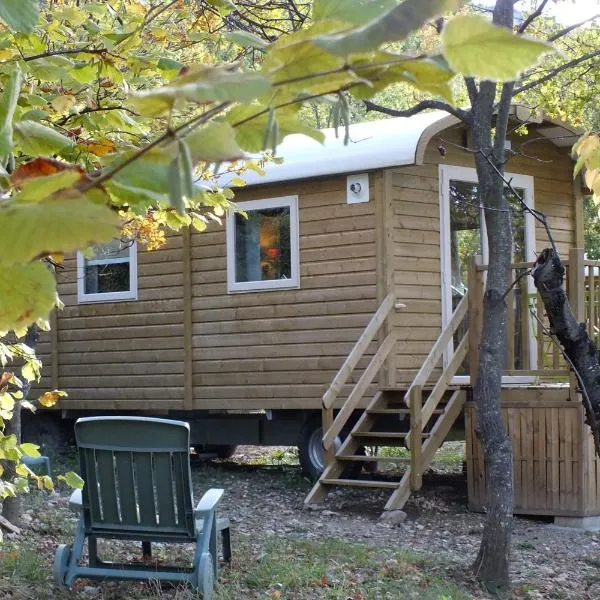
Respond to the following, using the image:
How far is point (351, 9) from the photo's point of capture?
0.88 m

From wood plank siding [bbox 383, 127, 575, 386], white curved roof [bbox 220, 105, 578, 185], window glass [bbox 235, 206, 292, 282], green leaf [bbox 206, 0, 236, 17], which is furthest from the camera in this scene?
window glass [bbox 235, 206, 292, 282]

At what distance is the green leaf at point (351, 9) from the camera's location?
86 cm

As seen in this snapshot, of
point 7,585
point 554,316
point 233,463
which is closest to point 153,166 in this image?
point 554,316

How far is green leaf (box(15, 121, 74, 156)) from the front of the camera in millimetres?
1521

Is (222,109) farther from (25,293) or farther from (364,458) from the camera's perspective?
(364,458)

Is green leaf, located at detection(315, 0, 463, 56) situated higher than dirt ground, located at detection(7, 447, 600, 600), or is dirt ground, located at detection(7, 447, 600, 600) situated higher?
green leaf, located at detection(315, 0, 463, 56)

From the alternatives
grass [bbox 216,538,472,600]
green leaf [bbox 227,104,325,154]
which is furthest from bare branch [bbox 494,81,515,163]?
green leaf [bbox 227,104,325,154]

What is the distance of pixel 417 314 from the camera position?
413 inches

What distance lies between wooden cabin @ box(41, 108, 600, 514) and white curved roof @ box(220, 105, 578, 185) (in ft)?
0.06

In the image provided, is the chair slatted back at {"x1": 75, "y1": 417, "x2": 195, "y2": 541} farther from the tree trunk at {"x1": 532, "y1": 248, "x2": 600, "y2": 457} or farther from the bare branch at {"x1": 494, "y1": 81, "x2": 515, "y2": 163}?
the bare branch at {"x1": 494, "y1": 81, "x2": 515, "y2": 163}

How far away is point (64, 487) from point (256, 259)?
320 cm

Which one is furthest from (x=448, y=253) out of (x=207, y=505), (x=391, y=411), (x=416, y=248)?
(x=207, y=505)

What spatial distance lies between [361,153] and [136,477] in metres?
5.34

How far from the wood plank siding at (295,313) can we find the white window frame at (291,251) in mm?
56
